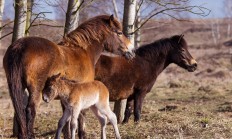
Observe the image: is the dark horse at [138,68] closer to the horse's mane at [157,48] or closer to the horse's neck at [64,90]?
the horse's mane at [157,48]

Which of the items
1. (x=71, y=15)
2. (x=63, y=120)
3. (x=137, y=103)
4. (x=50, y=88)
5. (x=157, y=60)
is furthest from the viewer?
(x=157, y=60)

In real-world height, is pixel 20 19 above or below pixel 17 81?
above

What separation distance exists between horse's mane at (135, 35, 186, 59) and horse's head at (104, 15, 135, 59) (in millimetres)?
2075

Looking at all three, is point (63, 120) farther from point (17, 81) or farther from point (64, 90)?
point (17, 81)

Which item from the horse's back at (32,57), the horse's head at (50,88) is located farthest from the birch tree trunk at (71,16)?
the horse's head at (50,88)

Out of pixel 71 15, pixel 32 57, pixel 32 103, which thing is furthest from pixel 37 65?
pixel 71 15

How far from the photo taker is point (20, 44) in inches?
270

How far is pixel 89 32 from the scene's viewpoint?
8.40 meters

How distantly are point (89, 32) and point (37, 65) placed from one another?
1845mm

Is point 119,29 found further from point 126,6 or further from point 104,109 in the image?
point 126,6

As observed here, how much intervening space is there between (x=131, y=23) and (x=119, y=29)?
2.79m

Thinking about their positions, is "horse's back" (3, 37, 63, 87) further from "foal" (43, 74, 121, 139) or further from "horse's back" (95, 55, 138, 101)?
"horse's back" (95, 55, 138, 101)

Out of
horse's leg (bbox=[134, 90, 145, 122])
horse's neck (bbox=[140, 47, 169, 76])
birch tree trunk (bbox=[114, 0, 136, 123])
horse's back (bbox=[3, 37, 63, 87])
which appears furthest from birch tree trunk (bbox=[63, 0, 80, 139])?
horse's back (bbox=[3, 37, 63, 87])

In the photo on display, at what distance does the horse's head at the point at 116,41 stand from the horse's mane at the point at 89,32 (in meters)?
0.03
